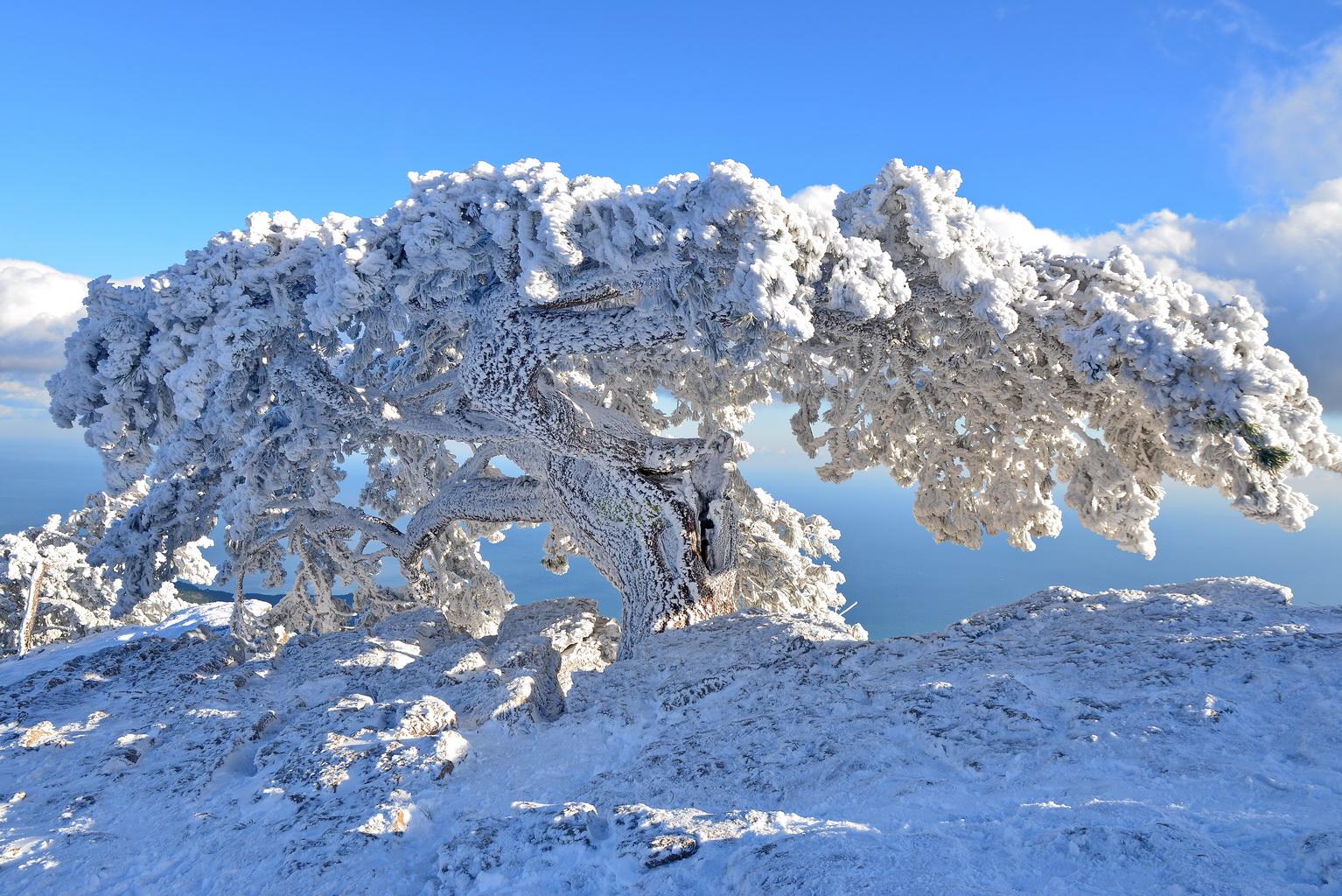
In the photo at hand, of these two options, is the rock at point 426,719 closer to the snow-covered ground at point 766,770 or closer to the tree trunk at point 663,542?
the snow-covered ground at point 766,770

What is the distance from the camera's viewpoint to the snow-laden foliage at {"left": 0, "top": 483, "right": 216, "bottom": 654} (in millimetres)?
17328

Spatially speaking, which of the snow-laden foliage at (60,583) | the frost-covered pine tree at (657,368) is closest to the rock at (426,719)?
the frost-covered pine tree at (657,368)

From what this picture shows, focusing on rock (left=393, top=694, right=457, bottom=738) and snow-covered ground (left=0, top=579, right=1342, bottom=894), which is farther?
rock (left=393, top=694, right=457, bottom=738)

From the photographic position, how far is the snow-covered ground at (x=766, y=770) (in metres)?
3.21

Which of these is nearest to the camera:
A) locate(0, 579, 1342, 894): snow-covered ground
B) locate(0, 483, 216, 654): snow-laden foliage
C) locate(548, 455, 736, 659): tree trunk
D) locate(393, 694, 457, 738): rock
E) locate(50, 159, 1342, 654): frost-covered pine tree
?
locate(0, 579, 1342, 894): snow-covered ground

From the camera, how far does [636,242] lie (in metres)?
7.23

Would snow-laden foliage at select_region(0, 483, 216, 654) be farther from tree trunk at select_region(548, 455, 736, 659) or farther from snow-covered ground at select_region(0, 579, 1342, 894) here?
snow-covered ground at select_region(0, 579, 1342, 894)

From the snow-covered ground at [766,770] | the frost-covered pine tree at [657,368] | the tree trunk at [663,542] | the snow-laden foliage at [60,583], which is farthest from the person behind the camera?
the snow-laden foliage at [60,583]

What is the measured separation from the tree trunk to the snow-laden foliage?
39.6ft

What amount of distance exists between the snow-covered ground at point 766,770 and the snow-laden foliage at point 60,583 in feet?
41.5

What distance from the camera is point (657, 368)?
12859 millimetres

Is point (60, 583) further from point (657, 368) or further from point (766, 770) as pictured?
point (766, 770)

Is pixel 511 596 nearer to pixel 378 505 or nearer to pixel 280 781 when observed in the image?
pixel 378 505

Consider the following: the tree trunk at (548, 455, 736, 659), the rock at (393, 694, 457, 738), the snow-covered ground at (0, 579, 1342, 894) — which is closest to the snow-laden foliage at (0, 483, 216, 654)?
the tree trunk at (548, 455, 736, 659)
